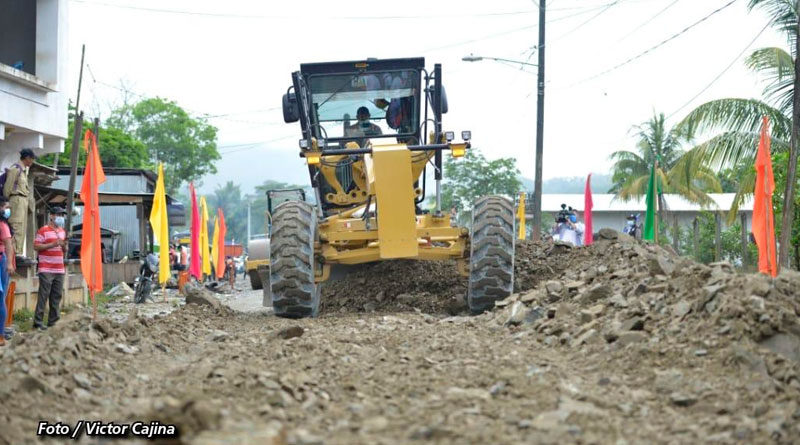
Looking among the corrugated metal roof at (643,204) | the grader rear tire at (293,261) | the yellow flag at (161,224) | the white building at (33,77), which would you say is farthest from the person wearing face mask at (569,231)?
the corrugated metal roof at (643,204)

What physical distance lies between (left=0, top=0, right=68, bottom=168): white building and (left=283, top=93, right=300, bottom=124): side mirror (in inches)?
232

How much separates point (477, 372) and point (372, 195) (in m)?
5.40

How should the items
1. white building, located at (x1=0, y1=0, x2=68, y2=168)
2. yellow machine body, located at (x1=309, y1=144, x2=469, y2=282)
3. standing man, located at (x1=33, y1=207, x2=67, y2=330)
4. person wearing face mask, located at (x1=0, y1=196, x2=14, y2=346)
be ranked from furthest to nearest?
white building, located at (x1=0, y1=0, x2=68, y2=168)
standing man, located at (x1=33, y1=207, x2=67, y2=330)
yellow machine body, located at (x1=309, y1=144, x2=469, y2=282)
person wearing face mask, located at (x1=0, y1=196, x2=14, y2=346)

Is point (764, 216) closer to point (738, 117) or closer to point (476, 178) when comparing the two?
point (738, 117)

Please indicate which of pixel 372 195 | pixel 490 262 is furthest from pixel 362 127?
pixel 490 262

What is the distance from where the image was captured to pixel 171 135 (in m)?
66.6

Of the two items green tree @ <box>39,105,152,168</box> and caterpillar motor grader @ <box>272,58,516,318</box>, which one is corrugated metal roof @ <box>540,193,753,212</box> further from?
caterpillar motor grader @ <box>272,58,516,318</box>

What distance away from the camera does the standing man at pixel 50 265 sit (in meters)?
12.3

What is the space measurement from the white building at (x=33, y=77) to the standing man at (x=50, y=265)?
495 centimetres

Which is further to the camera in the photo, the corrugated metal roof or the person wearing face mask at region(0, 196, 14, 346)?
the corrugated metal roof

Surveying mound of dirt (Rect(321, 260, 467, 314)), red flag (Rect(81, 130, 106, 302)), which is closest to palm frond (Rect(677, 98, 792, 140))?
mound of dirt (Rect(321, 260, 467, 314))

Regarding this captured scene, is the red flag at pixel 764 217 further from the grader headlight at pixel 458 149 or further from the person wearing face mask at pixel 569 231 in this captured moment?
the person wearing face mask at pixel 569 231

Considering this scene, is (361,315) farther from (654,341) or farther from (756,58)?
(756,58)

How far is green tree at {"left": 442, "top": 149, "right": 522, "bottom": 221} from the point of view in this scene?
51.6 meters
